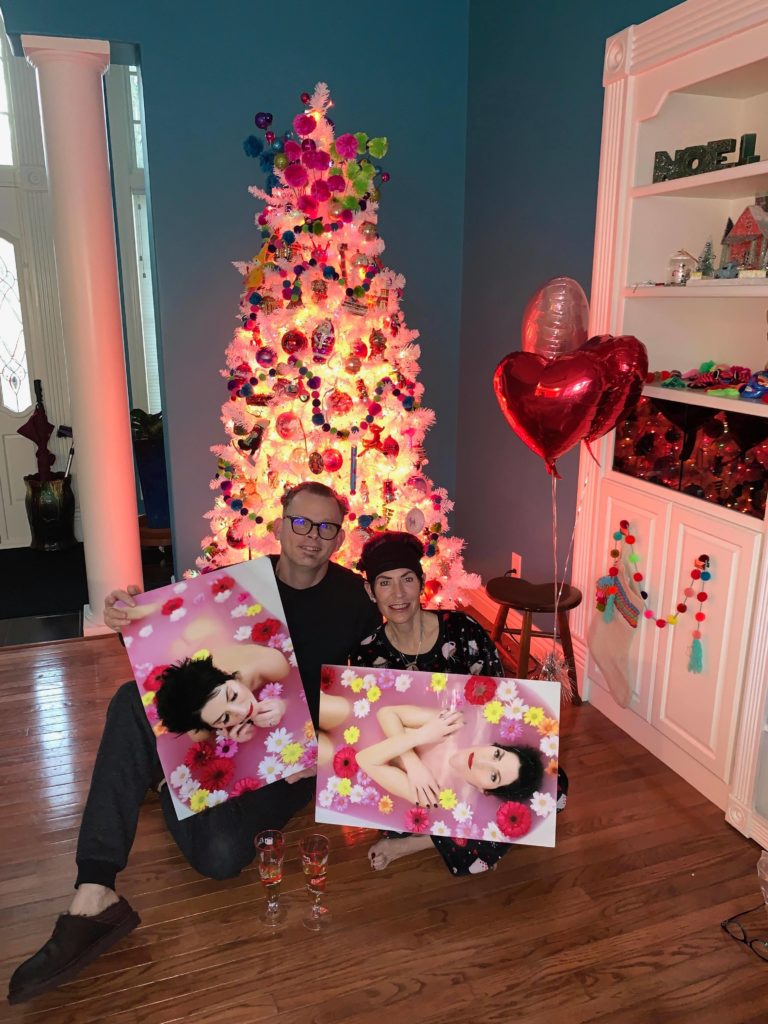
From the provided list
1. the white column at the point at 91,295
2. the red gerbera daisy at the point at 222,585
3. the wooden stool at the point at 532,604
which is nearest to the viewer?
the red gerbera daisy at the point at 222,585

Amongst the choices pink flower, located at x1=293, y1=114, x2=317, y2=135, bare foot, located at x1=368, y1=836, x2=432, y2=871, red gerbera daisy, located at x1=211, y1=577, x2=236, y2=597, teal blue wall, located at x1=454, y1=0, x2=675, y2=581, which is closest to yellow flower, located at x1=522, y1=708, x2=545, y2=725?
bare foot, located at x1=368, y1=836, x2=432, y2=871

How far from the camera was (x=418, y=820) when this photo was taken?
2.04 meters

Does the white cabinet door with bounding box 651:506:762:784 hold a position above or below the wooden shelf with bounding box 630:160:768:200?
below

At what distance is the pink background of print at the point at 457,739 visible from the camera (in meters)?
2.02

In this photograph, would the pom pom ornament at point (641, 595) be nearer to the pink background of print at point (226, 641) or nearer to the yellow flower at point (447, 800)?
the yellow flower at point (447, 800)

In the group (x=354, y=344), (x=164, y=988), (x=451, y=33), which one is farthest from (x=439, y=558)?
(x=451, y=33)

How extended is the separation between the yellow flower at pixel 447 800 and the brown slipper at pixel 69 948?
2.70 feet

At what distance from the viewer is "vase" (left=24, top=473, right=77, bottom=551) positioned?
5059 millimetres

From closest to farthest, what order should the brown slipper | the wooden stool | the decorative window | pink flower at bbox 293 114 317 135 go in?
the brown slipper < pink flower at bbox 293 114 317 135 < the wooden stool < the decorative window

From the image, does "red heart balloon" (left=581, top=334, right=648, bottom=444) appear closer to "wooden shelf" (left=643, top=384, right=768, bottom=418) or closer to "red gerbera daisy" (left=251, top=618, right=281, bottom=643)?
"wooden shelf" (left=643, top=384, right=768, bottom=418)

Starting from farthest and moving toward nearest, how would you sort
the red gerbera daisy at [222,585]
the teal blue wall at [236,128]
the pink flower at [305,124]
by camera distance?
1. the teal blue wall at [236,128]
2. the pink flower at [305,124]
3. the red gerbera daisy at [222,585]

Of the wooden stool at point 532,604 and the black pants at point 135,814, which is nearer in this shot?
the black pants at point 135,814

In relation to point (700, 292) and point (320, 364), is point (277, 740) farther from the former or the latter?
point (700, 292)

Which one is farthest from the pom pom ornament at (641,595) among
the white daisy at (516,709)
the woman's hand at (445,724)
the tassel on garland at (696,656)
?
the woman's hand at (445,724)
